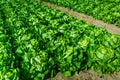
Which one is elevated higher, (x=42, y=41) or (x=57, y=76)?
(x=42, y=41)

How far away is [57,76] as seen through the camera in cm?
564

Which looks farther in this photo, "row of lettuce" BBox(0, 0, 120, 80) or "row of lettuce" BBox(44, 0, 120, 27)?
"row of lettuce" BBox(44, 0, 120, 27)

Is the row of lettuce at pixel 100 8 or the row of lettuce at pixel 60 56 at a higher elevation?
the row of lettuce at pixel 60 56

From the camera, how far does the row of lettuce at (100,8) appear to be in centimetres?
1234

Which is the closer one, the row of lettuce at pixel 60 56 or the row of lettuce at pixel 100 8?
the row of lettuce at pixel 60 56

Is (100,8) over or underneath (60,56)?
underneath

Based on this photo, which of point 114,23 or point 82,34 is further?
point 114,23

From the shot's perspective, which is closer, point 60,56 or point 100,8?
point 60,56

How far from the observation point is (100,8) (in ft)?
45.8

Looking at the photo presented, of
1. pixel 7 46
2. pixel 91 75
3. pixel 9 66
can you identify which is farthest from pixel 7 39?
pixel 91 75

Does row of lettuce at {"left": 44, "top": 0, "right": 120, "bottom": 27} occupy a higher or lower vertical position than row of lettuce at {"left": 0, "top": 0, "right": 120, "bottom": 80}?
lower

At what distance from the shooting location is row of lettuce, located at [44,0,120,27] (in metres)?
12.3

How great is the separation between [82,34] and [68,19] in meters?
2.65

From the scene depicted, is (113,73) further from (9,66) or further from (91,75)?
(9,66)
